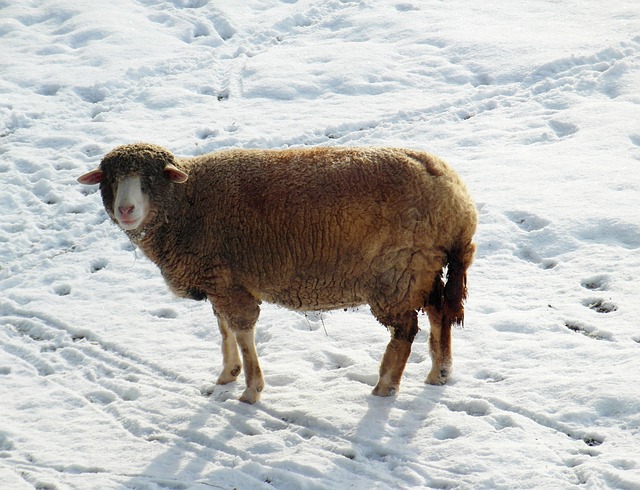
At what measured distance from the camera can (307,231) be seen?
626 cm

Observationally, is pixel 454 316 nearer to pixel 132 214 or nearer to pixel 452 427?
pixel 452 427

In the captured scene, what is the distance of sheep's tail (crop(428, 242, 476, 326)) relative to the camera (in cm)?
611

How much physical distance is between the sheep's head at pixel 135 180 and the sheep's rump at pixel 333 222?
281 mm

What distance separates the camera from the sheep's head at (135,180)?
243 inches

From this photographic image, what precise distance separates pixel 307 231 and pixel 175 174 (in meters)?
1.12

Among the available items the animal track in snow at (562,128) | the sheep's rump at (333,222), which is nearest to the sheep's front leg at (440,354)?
the sheep's rump at (333,222)

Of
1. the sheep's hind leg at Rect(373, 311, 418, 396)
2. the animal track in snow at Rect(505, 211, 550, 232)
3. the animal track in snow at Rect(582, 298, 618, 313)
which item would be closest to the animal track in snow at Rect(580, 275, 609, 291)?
the animal track in snow at Rect(582, 298, 618, 313)

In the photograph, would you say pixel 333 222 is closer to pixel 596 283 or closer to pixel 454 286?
pixel 454 286

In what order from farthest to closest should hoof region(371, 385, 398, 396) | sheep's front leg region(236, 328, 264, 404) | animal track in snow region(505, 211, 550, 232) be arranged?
animal track in snow region(505, 211, 550, 232) < sheep's front leg region(236, 328, 264, 404) < hoof region(371, 385, 398, 396)

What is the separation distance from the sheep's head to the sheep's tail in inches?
83.9

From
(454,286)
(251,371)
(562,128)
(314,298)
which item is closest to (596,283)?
(454,286)

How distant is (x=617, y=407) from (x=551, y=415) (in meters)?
0.46

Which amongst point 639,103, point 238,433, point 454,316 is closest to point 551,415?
point 454,316

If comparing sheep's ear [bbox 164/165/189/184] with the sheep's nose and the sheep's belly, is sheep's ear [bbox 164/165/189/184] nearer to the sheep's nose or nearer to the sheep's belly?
the sheep's nose
